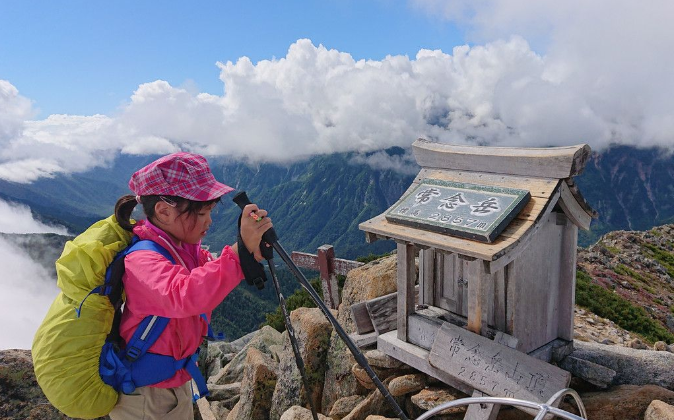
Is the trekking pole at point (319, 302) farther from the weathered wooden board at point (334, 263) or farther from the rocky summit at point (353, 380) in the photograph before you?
the weathered wooden board at point (334, 263)

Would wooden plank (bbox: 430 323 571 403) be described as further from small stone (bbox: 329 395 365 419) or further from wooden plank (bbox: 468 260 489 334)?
small stone (bbox: 329 395 365 419)

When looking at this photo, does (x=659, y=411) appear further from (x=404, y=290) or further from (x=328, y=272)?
(x=328, y=272)

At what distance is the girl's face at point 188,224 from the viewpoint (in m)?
3.34

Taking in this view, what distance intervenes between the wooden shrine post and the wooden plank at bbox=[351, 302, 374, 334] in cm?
280

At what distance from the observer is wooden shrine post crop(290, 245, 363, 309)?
10.2 metres

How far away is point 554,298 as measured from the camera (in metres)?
6.06

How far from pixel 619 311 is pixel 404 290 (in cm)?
1089

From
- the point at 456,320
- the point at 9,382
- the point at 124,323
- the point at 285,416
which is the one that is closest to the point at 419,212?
the point at 456,320

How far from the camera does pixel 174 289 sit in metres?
2.82

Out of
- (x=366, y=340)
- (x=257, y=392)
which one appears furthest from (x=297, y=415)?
(x=257, y=392)

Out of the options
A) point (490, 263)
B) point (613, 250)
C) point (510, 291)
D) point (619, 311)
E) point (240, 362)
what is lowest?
point (613, 250)

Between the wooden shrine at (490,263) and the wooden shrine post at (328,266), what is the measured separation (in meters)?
3.47

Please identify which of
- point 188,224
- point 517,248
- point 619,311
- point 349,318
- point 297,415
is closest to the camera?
point 188,224

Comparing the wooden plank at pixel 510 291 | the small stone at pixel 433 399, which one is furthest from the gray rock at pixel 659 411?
the small stone at pixel 433 399
